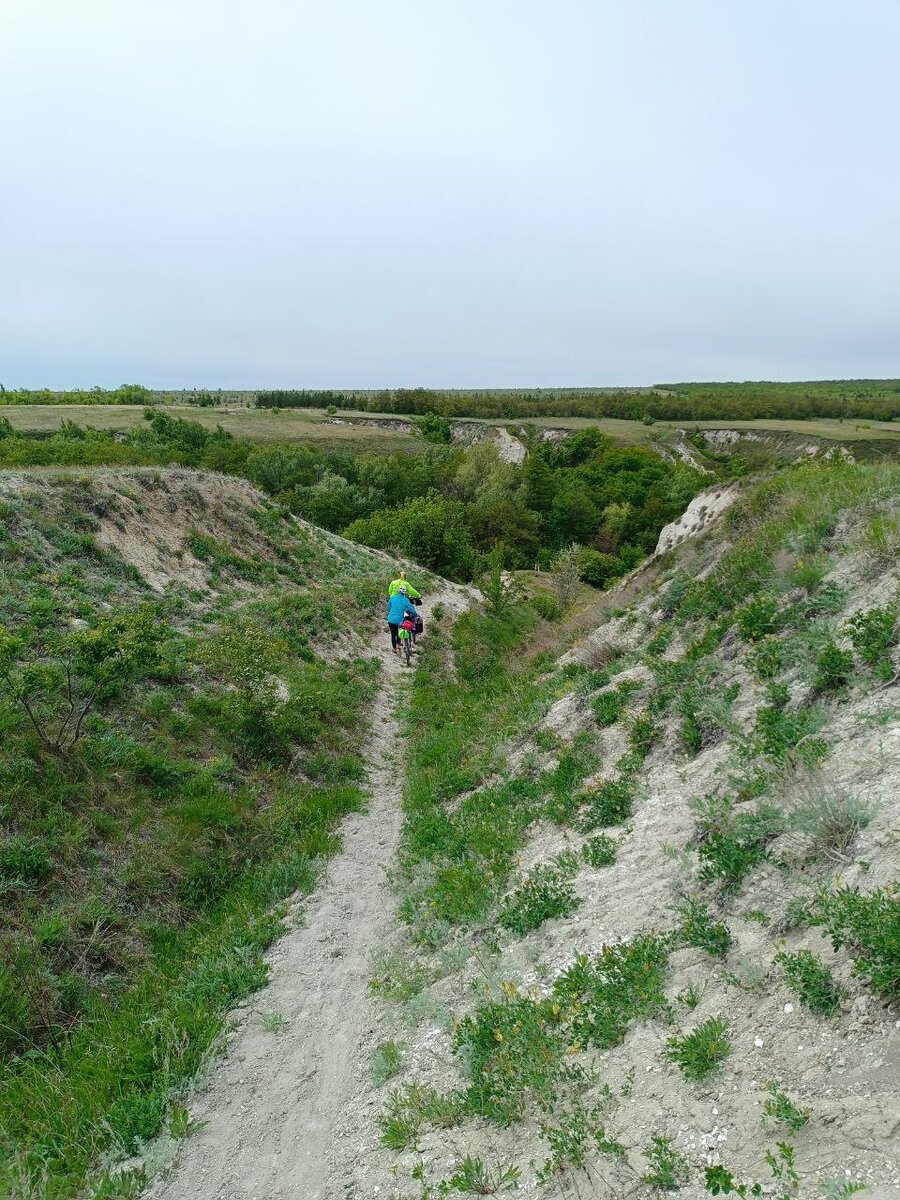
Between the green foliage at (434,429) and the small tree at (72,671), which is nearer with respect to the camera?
the small tree at (72,671)

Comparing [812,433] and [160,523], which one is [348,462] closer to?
[160,523]

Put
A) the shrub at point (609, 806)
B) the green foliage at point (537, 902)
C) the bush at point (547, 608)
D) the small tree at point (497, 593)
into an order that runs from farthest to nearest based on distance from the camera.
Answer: the bush at point (547, 608) < the small tree at point (497, 593) < the shrub at point (609, 806) < the green foliage at point (537, 902)

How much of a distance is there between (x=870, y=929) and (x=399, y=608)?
13.3 meters

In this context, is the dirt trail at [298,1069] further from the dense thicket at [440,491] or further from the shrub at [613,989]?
the dense thicket at [440,491]

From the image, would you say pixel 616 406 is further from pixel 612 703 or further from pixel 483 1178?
pixel 483 1178

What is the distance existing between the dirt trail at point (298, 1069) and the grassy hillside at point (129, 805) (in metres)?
0.28

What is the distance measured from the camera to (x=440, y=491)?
57219 mm

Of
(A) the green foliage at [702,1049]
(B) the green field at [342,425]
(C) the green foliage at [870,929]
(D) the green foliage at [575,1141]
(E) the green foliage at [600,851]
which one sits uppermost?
(B) the green field at [342,425]

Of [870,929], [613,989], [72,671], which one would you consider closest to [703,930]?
[613,989]

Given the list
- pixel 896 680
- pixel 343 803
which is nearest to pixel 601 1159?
pixel 896 680

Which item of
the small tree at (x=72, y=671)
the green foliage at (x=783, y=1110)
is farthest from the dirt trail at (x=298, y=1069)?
the small tree at (x=72, y=671)

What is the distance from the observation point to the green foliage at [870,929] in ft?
10.4

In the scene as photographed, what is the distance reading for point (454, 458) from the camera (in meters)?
63.5

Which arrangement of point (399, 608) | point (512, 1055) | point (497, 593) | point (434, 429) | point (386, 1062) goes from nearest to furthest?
1. point (512, 1055)
2. point (386, 1062)
3. point (399, 608)
4. point (497, 593)
5. point (434, 429)
